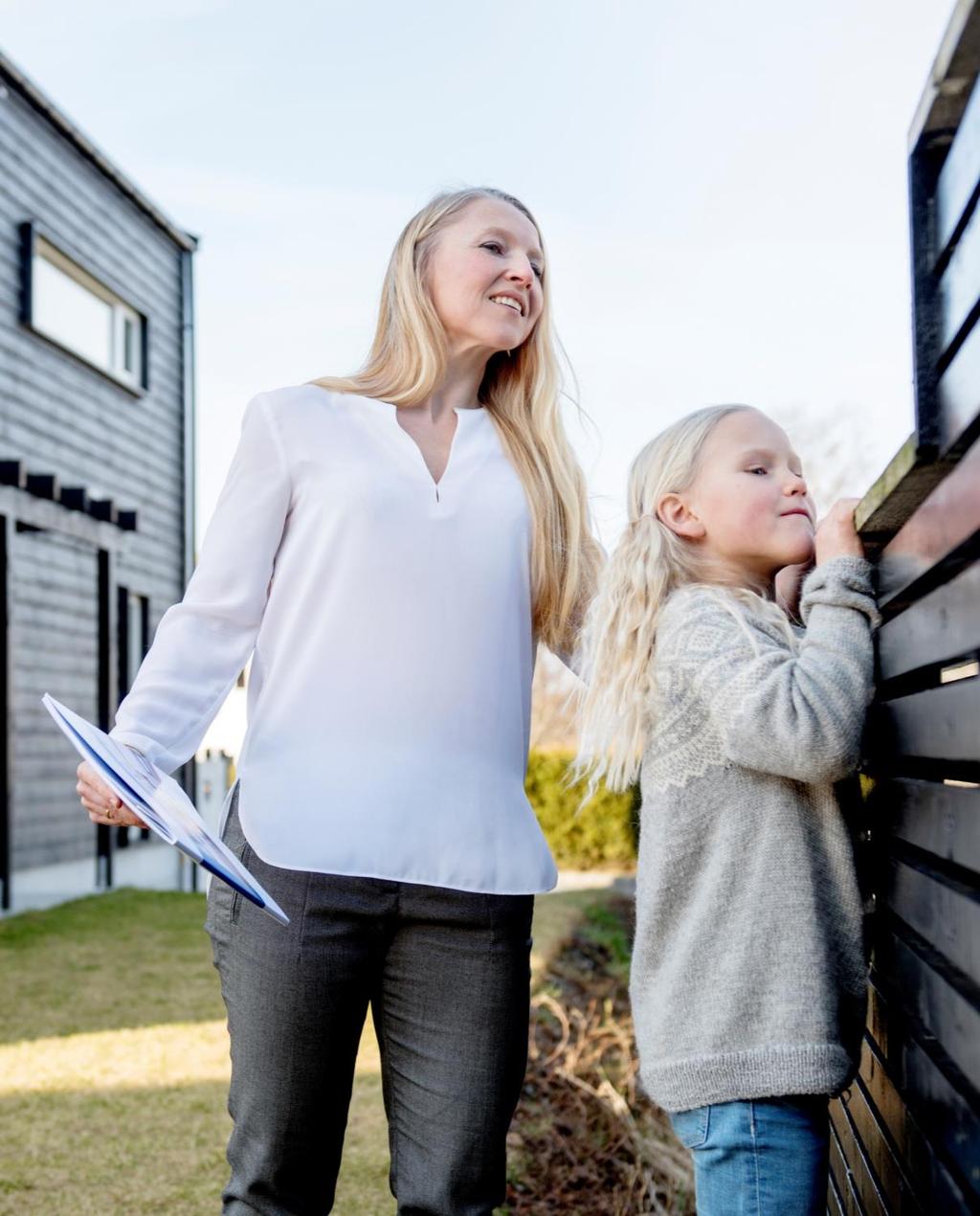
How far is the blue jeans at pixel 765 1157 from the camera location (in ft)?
4.72

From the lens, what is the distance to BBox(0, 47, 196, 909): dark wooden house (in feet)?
27.8

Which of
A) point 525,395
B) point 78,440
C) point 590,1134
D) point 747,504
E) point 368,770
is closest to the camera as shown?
point 747,504

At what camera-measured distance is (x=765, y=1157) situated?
57.0 inches

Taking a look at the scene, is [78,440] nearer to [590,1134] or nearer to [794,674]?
[590,1134]

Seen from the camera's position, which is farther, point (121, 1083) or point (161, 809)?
point (121, 1083)

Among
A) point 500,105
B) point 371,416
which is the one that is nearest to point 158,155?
point 500,105

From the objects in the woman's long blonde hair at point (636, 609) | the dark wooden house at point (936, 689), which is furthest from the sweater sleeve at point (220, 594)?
the dark wooden house at point (936, 689)

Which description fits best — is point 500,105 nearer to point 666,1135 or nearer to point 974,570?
point 666,1135

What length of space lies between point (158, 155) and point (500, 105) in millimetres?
3977

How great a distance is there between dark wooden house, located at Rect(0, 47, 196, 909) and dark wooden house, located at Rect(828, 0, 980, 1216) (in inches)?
243

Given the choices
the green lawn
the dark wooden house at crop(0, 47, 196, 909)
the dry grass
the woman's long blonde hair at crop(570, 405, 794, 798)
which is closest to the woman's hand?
the woman's long blonde hair at crop(570, 405, 794, 798)

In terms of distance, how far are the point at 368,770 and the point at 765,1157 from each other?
2.24 feet

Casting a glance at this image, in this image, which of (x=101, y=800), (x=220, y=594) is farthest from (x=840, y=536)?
(x=101, y=800)

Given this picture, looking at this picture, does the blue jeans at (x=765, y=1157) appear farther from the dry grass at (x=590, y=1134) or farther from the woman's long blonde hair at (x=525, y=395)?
the dry grass at (x=590, y=1134)
